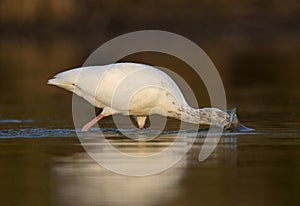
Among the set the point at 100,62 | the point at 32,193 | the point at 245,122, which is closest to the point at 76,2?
the point at 100,62

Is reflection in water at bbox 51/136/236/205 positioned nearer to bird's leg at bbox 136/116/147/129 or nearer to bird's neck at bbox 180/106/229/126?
bird's neck at bbox 180/106/229/126

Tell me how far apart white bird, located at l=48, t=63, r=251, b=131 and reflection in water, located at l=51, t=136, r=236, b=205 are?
5.20 ft

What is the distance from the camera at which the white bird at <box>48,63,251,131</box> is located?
1202cm

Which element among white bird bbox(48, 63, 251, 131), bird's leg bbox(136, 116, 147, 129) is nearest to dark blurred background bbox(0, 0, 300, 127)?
bird's leg bbox(136, 116, 147, 129)

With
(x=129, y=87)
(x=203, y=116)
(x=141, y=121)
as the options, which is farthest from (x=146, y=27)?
(x=129, y=87)

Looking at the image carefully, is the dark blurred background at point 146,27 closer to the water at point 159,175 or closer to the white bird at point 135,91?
the white bird at point 135,91

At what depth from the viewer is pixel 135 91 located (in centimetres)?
1199

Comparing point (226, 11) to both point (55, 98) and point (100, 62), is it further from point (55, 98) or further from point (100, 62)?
point (55, 98)

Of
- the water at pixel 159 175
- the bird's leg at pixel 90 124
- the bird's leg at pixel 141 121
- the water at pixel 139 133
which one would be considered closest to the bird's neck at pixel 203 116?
the water at pixel 139 133

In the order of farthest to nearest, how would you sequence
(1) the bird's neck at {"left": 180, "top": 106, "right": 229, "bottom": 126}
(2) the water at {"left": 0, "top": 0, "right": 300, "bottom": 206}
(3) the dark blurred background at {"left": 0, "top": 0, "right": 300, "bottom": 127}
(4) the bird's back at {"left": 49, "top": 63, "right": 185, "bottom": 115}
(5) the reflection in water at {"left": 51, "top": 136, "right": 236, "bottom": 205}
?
(3) the dark blurred background at {"left": 0, "top": 0, "right": 300, "bottom": 127} < (1) the bird's neck at {"left": 180, "top": 106, "right": 229, "bottom": 126} < (4) the bird's back at {"left": 49, "top": 63, "right": 185, "bottom": 115} < (2) the water at {"left": 0, "top": 0, "right": 300, "bottom": 206} < (5) the reflection in water at {"left": 51, "top": 136, "right": 236, "bottom": 205}

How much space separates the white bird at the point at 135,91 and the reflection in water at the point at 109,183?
159 cm

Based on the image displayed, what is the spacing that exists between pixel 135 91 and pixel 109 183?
3286 millimetres

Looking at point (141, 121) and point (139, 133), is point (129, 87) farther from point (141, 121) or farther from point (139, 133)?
point (141, 121)

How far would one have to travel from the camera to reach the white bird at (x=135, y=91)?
12016mm
